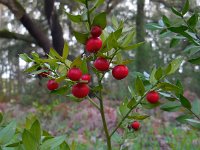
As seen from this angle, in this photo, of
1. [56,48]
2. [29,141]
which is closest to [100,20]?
[29,141]

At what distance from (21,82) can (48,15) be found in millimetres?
5147

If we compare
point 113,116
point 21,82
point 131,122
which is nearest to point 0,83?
point 21,82

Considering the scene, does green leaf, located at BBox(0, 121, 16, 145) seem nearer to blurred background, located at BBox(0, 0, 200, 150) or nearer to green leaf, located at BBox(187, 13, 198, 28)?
green leaf, located at BBox(187, 13, 198, 28)

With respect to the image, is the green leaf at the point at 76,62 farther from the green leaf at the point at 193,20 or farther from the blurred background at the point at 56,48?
the blurred background at the point at 56,48

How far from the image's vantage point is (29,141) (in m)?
1.04

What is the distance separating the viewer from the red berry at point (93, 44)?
1.07 meters

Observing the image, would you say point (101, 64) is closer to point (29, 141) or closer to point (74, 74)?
point (74, 74)

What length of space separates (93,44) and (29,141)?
0.32 m

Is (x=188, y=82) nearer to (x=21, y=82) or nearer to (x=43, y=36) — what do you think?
(x=43, y=36)

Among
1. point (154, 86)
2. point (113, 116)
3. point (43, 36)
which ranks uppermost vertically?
point (43, 36)

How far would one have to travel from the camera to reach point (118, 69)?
1.12 m

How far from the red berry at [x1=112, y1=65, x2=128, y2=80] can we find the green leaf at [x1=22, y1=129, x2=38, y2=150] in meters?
0.29

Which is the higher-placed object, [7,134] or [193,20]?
[193,20]

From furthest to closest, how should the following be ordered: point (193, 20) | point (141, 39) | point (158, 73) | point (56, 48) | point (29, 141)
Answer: point (56, 48) < point (141, 39) < point (193, 20) < point (158, 73) < point (29, 141)
